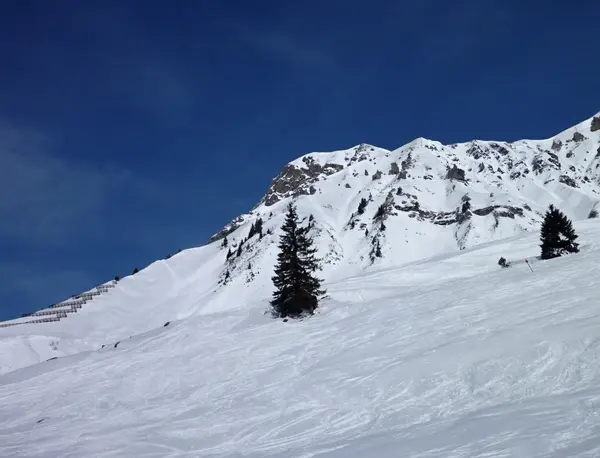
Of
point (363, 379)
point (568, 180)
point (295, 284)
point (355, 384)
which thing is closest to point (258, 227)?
point (295, 284)

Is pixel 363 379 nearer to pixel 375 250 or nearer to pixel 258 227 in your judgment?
pixel 375 250

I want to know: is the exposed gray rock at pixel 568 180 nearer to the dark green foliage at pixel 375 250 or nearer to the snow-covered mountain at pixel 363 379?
the dark green foliage at pixel 375 250

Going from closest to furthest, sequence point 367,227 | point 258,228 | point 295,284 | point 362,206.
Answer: point 295,284 < point 367,227 < point 258,228 < point 362,206

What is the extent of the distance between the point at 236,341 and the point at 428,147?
166 meters

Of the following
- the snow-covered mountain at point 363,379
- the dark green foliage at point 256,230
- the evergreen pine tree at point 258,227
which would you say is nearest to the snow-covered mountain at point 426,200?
the evergreen pine tree at point 258,227

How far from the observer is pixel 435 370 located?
15039mm

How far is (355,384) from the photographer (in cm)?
1605

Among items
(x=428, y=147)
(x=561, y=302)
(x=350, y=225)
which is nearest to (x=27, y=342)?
(x=561, y=302)

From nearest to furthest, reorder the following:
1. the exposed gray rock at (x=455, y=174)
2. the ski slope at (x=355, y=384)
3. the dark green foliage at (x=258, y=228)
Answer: the ski slope at (x=355, y=384)
the dark green foliage at (x=258, y=228)
the exposed gray rock at (x=455, y=174)

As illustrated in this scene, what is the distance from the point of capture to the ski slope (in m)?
10.6

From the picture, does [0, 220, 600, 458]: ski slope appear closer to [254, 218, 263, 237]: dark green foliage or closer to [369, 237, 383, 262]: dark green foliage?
[369, 237, 383, 262]: dark green foliage

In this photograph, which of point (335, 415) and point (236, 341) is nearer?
point (335, 415)

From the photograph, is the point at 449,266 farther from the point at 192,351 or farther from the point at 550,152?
the point at 550,152

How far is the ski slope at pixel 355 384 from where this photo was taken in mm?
10594
